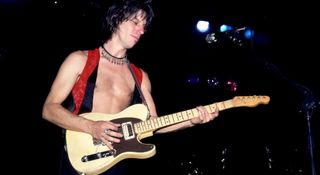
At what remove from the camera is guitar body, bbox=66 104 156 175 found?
290cm

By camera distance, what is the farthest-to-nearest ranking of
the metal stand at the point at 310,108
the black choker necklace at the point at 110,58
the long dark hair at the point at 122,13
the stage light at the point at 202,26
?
the stage light at the point at 202,26, the long dark hair at the point at 122,13, the black choker necklace at the point at 110,58, the metal stand at the point at 310,108

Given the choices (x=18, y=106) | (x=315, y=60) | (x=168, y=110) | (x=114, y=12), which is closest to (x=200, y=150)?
(x=168, y=110)

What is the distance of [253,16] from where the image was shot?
24.5 ft

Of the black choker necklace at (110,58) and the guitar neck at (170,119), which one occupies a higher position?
the black choker necklace at (110,58)

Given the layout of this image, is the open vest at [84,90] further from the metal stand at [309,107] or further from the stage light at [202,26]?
the stage light at [202,26]

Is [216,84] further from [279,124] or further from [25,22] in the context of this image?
[25,22]

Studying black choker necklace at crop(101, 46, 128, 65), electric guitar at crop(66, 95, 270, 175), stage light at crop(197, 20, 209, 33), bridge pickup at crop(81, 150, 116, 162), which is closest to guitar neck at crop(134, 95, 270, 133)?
electric guitar at crop(66, 95, 270, 175)

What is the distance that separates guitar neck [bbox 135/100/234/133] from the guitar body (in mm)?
87

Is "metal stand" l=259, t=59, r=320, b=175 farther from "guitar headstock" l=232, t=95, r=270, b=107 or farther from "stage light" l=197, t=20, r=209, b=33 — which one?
"stage light" l=197, t=20, r=209, b=33

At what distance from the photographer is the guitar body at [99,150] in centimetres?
290

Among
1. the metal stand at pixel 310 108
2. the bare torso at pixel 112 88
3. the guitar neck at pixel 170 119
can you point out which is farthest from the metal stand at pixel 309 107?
the bare torso at pixel 112 88

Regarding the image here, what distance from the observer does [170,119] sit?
3.37 meters

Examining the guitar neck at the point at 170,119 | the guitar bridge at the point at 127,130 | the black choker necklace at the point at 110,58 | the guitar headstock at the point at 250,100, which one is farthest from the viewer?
the black choker necklace at the point at 110,58

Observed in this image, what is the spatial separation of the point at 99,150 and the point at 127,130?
35cm
